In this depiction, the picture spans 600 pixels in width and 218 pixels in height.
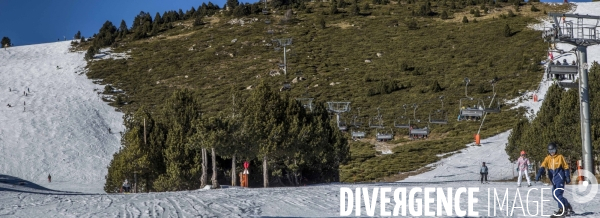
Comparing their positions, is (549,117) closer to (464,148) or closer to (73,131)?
(464,148)

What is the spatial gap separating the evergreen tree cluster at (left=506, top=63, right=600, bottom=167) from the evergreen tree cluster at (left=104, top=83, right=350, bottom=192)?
13338 millimetres

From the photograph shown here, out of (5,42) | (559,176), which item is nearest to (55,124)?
(5,42)

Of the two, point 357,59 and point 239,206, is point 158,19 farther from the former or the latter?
point 239,206

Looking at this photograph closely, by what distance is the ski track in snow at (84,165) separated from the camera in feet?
68.0

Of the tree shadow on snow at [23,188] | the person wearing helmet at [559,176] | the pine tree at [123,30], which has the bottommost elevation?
the tree shadow on snow at [23,188]

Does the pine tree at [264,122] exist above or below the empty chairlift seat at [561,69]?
below

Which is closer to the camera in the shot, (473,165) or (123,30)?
(473,165)

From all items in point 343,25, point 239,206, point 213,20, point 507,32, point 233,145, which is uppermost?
point 213,20

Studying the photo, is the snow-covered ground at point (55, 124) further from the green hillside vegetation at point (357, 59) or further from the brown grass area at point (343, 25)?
the brown grass area at point (343, 25)

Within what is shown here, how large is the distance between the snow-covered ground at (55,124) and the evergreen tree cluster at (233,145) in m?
10.7

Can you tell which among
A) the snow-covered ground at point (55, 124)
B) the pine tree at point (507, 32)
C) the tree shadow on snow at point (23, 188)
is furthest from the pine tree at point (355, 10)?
the tree shadow on snow at point (23, 188)

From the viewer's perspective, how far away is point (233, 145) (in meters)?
40.2

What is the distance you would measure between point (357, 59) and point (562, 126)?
78.4 metres

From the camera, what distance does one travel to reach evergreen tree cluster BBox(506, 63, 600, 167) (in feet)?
151
